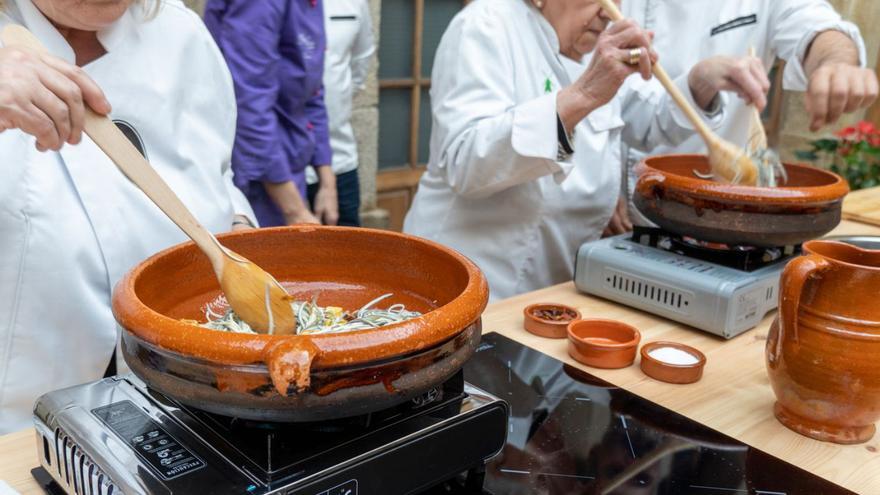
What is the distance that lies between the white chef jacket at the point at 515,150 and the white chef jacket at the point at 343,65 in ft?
3.78

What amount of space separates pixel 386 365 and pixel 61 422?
0.40 meters

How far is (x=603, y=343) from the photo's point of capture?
1351mm

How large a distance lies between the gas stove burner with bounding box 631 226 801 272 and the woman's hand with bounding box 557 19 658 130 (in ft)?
1.02

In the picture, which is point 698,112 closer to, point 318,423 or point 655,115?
point 655,115

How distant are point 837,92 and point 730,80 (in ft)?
0.79

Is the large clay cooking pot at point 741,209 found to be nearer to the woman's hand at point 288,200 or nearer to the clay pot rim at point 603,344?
the clay pot rim at point 603,344

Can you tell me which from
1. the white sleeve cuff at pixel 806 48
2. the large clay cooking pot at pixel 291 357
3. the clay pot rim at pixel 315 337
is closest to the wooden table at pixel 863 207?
the white sleeve cuff at pixel 806 48

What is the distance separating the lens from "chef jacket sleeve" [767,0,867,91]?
215cm

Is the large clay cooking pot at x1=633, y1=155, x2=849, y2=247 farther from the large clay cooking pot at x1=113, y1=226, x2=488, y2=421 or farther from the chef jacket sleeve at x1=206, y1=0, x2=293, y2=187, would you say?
the chef jacket sleeve at x1=206, y1=0, x2=293, y2=187

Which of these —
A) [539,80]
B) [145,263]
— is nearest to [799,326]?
[145,263]

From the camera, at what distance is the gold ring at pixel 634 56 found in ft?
5.29

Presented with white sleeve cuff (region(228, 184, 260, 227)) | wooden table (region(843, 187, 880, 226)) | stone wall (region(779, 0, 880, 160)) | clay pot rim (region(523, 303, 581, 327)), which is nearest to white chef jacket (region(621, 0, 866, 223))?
wooden table (region(843, 187, 880, 226))

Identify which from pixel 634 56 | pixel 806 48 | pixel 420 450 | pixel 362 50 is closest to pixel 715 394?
pixel 420 450

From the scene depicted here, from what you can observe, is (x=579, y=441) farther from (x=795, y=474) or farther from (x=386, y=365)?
(x=386, y=365)
